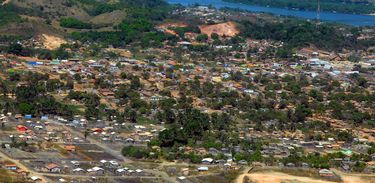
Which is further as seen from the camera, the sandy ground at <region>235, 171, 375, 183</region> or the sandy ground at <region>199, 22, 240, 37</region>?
the sandy ground at <region>199, 22, 240, 37</region>

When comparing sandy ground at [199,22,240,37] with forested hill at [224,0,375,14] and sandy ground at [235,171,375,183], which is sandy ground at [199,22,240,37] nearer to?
forested hill at [224,0,375,14]

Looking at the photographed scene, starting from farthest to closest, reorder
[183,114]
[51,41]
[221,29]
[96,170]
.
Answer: [221,29]
[51,41]
[183,114]
[96,170]

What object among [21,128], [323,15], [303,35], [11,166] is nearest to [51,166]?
[11,166]

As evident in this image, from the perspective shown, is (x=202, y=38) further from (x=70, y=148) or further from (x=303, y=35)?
(x=70, y=148)

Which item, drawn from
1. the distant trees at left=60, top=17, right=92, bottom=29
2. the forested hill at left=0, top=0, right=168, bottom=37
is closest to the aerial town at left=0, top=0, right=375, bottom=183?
the forested hill at left=0, top=0, right=168, bottom=37

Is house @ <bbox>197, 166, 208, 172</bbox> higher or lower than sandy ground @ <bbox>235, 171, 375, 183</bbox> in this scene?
higher

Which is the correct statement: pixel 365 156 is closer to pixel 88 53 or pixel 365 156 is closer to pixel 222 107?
pixel 222 107
